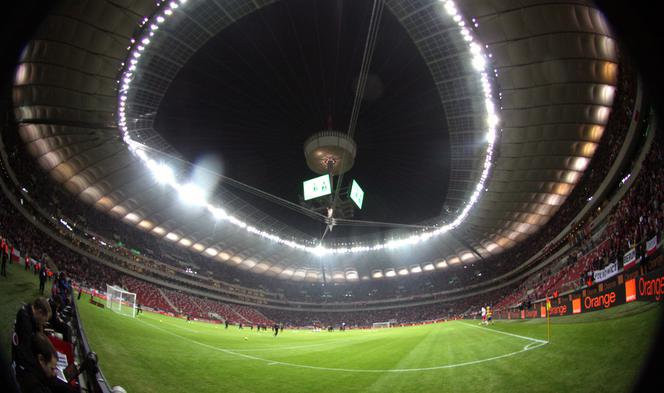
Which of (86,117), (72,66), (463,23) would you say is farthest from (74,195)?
(463,23)

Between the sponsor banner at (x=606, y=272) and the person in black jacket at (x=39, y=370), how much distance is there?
19433mm

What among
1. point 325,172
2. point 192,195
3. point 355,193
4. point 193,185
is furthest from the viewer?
point 192,195

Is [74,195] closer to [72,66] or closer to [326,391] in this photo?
[72,66]

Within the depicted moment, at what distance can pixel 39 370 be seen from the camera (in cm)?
388

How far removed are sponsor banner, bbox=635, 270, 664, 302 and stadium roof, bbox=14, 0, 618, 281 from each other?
12216mm

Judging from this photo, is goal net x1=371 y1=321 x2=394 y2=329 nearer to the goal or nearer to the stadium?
the goal

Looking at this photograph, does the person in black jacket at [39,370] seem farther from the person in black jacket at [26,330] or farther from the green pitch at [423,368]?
the green pitch at [423,368]

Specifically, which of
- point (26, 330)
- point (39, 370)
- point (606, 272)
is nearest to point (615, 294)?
point (606, 272)

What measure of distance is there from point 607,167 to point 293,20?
98.5 ft

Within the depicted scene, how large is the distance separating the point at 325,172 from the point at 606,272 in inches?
1159

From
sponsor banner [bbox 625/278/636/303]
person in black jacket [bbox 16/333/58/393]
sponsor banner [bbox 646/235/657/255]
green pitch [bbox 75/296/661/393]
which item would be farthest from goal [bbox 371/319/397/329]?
person in black jacket [bbox 16/333/58/393]

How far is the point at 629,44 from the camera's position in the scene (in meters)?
1.92

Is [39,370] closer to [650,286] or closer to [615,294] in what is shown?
[650,286]

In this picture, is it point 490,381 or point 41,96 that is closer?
point 490,381
